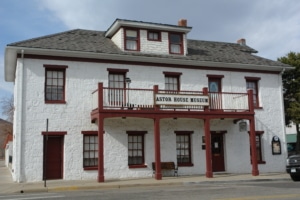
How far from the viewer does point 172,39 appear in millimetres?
22469

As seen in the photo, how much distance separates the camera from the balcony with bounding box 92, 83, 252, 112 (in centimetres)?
1861

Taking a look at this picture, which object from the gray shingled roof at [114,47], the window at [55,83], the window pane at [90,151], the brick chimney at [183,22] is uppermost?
the brick chimney at [183,22]

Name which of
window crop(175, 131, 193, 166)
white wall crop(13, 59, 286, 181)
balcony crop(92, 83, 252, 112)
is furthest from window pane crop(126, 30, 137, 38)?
window crop(175, 131, 193, 166)

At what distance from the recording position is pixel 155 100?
1891cm

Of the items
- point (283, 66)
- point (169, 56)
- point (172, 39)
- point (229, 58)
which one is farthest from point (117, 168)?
point (283, 66)

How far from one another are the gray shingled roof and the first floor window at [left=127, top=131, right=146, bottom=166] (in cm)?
432

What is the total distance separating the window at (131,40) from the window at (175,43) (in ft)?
6.98

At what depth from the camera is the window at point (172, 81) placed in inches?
847

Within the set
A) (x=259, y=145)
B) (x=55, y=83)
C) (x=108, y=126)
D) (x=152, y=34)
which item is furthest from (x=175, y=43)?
(x=259, y=145)

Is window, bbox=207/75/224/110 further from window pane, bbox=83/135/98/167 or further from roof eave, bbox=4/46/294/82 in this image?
window pane, bbox=83/135/98/167

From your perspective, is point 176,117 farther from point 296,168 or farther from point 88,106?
point 296,168

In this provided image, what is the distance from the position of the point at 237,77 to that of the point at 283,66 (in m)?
3.31

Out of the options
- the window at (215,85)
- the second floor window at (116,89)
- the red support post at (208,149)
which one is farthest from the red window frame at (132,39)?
the red support post at (208,149)

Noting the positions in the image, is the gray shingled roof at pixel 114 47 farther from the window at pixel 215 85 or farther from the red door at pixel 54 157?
the red door at pixel 54 157
